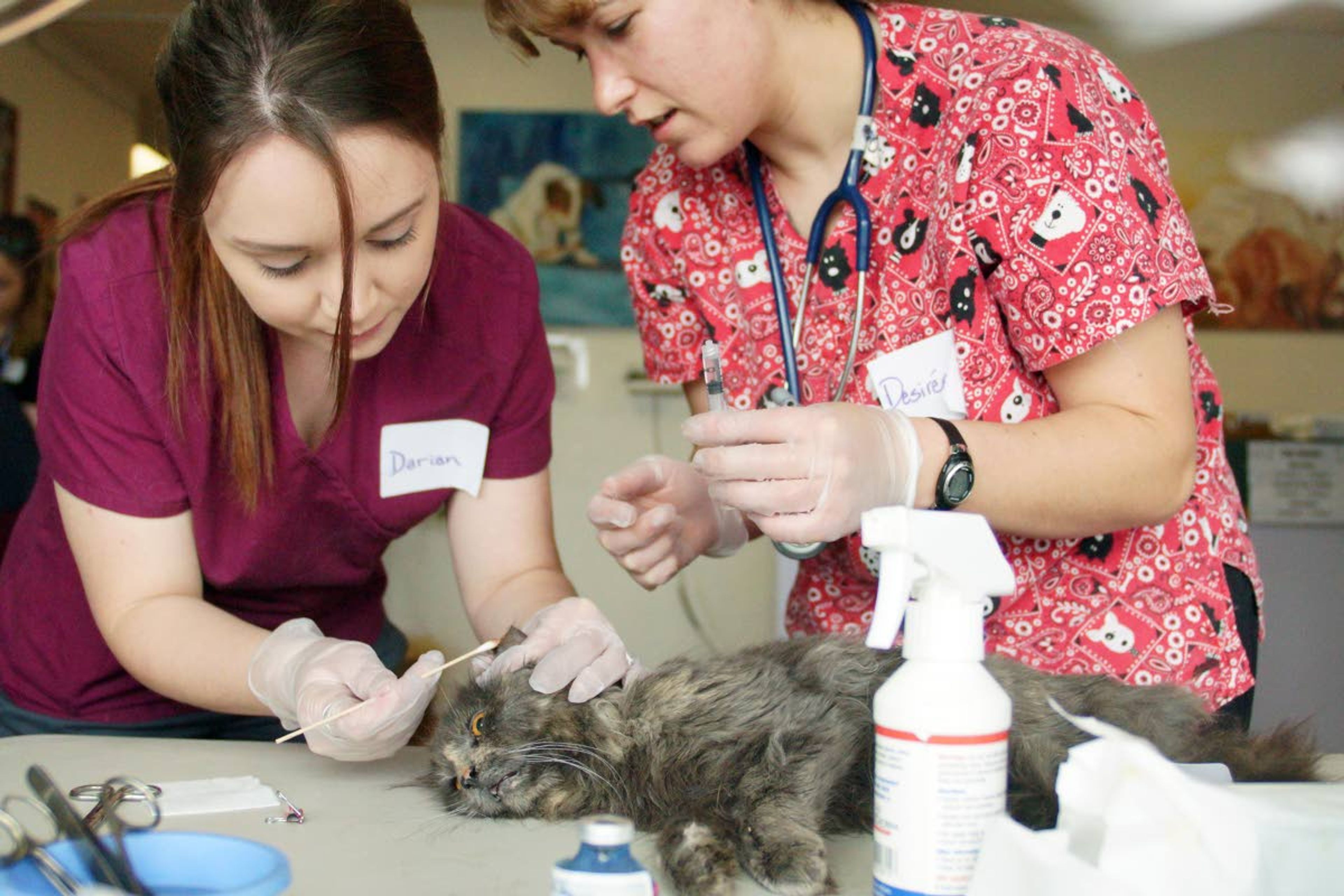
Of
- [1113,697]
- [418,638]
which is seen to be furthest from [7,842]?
[418,638]

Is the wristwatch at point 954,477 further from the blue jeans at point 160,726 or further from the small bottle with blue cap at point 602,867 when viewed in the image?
the blue jeans at point 160,726

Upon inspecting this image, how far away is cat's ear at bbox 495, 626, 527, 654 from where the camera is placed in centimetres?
117

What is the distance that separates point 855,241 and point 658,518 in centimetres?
41

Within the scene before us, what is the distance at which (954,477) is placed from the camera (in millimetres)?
1078

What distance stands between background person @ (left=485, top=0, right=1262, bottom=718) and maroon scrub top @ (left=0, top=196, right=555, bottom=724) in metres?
0.21

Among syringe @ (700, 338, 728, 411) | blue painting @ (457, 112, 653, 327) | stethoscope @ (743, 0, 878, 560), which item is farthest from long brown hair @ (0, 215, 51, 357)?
syringe @ (700, 338, 728, 411)

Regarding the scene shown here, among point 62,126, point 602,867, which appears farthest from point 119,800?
point 62,126

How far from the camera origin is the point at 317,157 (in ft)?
3.54

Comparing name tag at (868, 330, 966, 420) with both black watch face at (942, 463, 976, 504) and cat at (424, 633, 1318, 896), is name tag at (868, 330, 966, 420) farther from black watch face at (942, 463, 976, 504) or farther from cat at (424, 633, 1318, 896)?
cat at (424, 633, 1318, 896)

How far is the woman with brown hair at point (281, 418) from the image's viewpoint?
1.11m

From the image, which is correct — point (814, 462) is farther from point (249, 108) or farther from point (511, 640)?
point (249, 108)

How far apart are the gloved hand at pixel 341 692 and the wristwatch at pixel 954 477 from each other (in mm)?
520

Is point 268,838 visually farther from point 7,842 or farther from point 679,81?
point 679,81

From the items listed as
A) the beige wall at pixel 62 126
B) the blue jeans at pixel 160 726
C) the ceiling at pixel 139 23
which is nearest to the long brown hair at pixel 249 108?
the blue jeans at pixel 160 726
